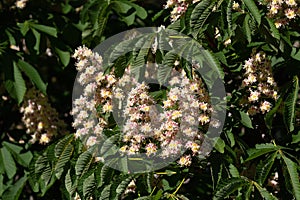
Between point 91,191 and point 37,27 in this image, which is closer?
point 91,191

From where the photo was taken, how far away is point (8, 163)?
281 cm

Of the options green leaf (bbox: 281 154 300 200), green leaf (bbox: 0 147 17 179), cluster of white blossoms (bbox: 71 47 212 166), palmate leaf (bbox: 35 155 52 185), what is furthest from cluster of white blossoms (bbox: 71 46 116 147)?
green leaf (bbox: 0 147 17 179)

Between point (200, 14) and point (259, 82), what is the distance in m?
0.38

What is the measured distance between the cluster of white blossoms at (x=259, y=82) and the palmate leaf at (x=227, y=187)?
321 millimetres

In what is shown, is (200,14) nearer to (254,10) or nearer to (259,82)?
(254,10)

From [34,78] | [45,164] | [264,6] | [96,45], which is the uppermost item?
[264,6]

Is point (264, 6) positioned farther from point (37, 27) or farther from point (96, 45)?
point (37, 27)

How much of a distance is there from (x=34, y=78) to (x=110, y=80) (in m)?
0.81

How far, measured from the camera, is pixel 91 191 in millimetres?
2002

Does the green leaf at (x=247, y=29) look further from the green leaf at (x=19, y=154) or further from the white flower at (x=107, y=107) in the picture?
the green leaf at (x=19, y=154)

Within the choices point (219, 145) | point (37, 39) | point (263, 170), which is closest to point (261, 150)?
point (263, 170)

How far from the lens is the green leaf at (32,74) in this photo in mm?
2703

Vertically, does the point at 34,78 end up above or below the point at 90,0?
below

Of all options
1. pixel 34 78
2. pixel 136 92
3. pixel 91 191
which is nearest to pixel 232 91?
pixel 136 92
